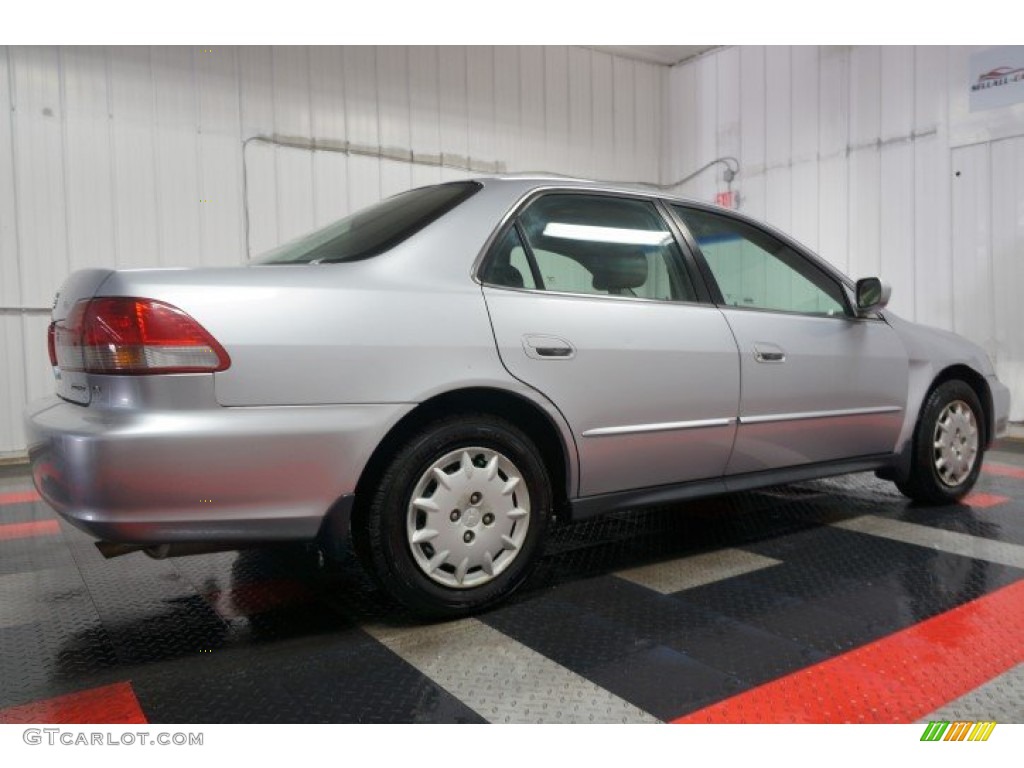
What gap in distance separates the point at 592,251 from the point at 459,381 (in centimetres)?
74

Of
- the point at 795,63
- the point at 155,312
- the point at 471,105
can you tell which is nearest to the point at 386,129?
the point at 471,105

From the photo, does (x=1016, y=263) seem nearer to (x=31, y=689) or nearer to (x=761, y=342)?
(x=761, y=342)

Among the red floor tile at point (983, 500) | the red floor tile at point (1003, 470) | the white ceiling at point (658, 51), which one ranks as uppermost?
the white ceiling at point (658, 51)

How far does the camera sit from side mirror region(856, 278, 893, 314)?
2898 mm

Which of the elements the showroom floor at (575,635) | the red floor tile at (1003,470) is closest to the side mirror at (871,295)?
the showroom floor at (575,635)

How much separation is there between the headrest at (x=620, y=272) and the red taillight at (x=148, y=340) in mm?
1229

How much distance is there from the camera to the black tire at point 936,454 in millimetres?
3195

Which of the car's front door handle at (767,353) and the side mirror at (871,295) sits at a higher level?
the side mirror at (871,295)

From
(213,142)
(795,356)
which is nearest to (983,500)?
(795,356)

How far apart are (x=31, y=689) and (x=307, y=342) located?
1.06 meters

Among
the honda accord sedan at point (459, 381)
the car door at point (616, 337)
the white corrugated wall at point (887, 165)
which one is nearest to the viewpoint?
the honda accord sedan at point (459, 381)

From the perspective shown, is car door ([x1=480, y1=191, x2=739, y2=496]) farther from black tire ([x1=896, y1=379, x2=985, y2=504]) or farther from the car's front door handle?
black tire ([x1=896, y1=379, x2=985, y2=504])

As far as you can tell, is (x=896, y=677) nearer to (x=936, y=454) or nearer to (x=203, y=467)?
(x=203, y=467)

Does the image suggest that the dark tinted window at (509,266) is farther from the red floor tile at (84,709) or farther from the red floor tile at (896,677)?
the red floor tile at (84,709)
